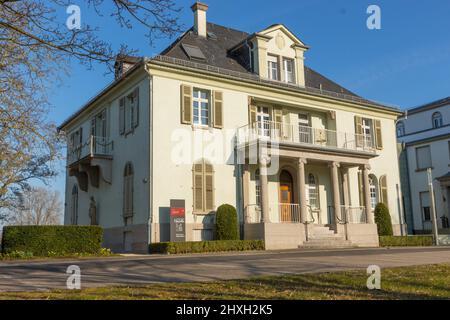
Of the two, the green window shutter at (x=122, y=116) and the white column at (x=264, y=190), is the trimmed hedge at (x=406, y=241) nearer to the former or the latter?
the white column at (x=264, y=190)

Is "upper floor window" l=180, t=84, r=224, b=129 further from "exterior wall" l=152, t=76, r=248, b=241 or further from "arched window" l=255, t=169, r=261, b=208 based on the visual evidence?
"arched window" l=255, t=169, r=261, b=208

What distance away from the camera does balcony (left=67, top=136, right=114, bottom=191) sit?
81.4ft

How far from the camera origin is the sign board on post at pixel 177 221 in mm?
20031

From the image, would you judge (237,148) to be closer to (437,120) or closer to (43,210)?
(437,120)

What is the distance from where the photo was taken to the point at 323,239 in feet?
74.6

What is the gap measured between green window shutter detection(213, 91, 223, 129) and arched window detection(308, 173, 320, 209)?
20.4 feet

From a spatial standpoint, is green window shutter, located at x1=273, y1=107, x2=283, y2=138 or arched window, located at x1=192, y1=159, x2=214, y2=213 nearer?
arched window, located at x1=192, y1=159, x2=214, y2=213

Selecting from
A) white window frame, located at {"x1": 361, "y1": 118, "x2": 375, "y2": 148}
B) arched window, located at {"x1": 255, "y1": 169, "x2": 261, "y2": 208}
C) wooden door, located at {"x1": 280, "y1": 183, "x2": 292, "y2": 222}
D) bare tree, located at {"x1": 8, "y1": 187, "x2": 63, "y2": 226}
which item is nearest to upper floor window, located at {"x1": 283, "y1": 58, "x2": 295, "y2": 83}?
white window frame, located at {"x1": 361, "y1": 118, "x2": 375, "y2": 148}

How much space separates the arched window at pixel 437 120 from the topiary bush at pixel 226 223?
2931 centimetres

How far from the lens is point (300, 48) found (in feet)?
89.7

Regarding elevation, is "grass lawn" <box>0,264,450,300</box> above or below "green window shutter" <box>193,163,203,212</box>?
below

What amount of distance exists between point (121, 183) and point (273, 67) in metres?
10.3

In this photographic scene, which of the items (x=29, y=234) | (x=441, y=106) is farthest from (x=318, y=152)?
(x=441, y=106)
